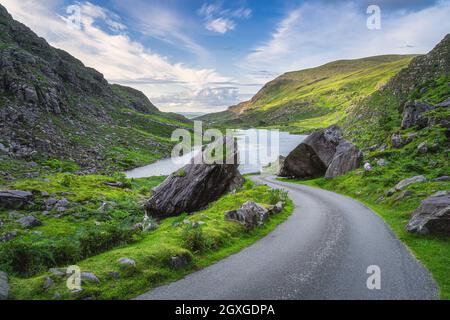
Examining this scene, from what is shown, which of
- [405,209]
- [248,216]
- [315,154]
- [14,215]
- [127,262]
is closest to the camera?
[127,262]

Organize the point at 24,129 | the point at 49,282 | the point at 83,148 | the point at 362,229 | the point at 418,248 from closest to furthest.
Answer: the point at 49,282
the point at 418,248
the point at 362,229
the point at 24,129
the point at 83,148

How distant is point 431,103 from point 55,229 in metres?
60.1

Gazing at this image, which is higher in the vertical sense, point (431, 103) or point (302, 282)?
point (431, 103)

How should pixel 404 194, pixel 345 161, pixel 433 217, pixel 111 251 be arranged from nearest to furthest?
1. pixel 111 251
2. pixel 433 217
3. pixel 404 194
4. pixel 345 161

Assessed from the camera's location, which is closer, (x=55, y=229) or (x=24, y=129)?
(x=55, y=229)

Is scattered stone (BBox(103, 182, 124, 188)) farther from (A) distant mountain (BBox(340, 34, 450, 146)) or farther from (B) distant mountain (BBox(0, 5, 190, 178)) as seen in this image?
(A) distant mountain (BBox(340, 34, 450, 146))

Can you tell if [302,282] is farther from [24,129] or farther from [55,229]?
[24,129]

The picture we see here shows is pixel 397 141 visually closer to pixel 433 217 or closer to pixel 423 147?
pixel 423 147

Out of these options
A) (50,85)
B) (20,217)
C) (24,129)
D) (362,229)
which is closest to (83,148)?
(24,129)

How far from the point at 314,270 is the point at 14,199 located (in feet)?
97.5

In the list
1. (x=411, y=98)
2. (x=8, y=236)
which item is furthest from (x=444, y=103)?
(x=8, y=236)

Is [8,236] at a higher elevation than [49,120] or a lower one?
lower

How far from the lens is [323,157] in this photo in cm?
5334

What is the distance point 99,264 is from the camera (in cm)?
1403
